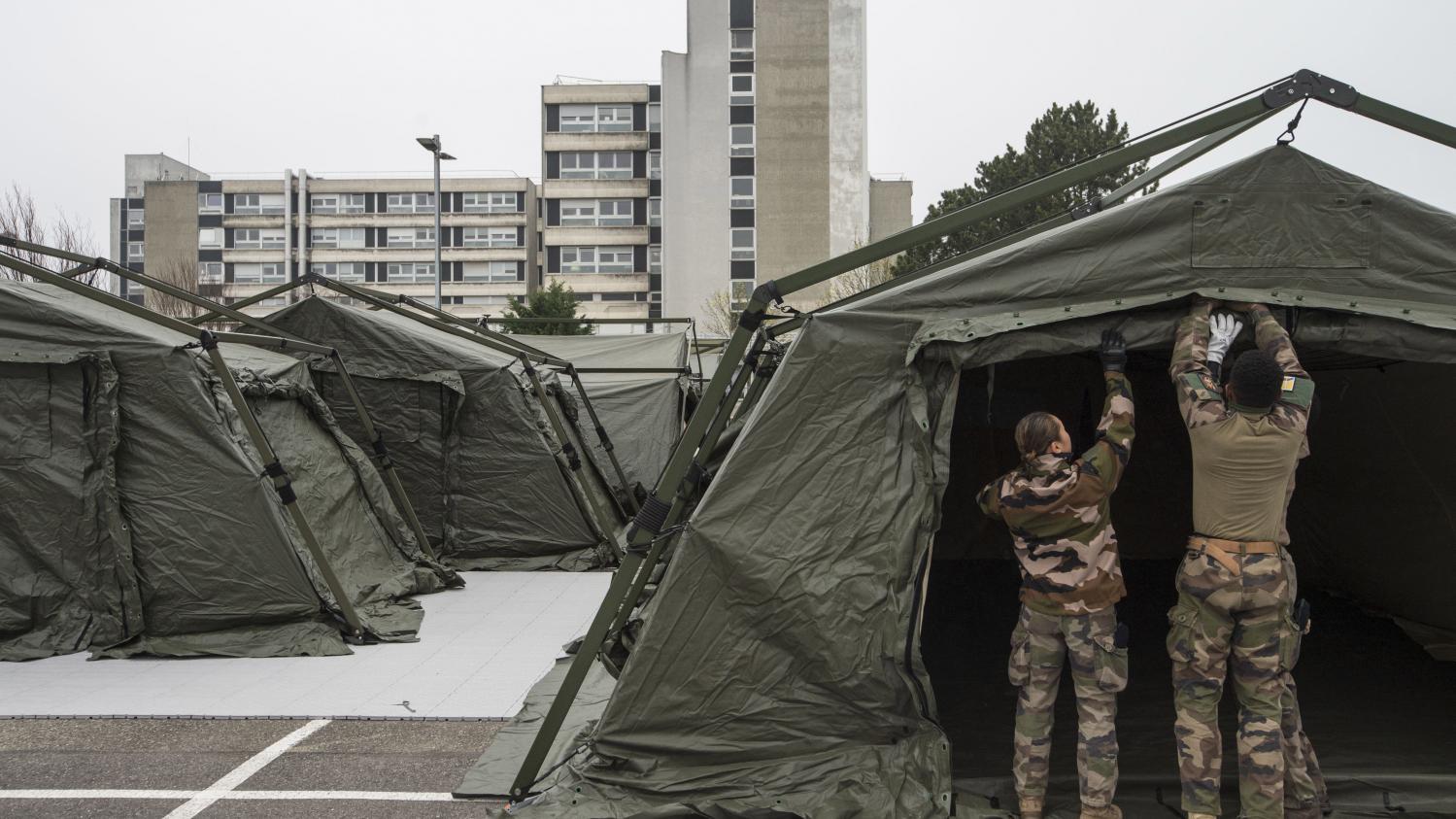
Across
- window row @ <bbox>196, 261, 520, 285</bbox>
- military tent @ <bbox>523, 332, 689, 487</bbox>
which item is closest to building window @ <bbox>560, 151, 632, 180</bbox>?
window row @ <bbox>196, 261, 520, 285</bbox>

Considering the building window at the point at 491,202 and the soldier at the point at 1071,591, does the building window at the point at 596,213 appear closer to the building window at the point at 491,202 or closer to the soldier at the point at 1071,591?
the building window at the point at 491,202

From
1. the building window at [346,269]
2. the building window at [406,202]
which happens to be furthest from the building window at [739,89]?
the building window at [346,269]

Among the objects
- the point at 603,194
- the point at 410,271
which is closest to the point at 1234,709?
the point at 603,194

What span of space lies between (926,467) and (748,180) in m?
40.1

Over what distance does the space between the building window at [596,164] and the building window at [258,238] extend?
2068 centimetres

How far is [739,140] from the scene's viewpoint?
42812 millimetres

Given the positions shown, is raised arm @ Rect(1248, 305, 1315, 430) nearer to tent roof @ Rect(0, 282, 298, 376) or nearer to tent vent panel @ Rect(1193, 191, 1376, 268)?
tent vent panel @ Rect(1193, 191, 1376, 268)

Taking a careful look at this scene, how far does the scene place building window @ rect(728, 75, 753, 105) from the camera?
42578 mm

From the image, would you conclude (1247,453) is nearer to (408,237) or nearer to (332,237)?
(408,237)

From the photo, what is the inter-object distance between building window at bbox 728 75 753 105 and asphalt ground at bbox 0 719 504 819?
40100mm

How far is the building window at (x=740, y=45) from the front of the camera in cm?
4241

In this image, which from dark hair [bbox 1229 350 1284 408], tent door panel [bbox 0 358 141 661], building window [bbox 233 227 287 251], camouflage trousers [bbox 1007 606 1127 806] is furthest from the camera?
building window [bbox 233 227 287 251]

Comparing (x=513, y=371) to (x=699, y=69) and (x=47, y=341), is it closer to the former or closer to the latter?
(x=47, y=341)

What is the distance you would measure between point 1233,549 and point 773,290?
1995 mm
